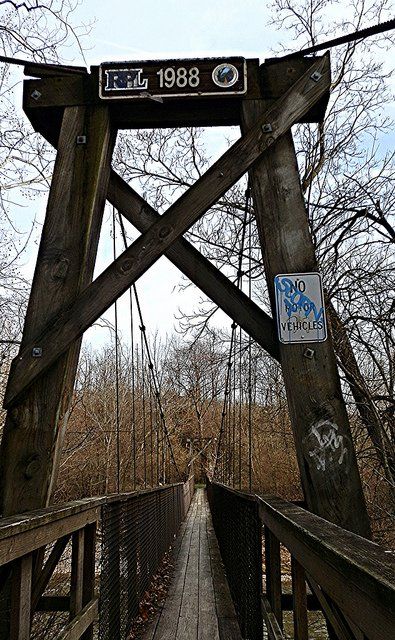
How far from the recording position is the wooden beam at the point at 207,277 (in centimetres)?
233

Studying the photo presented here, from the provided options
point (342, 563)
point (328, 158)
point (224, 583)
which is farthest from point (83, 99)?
point (328, 158)

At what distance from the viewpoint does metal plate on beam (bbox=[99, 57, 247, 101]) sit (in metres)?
2.42

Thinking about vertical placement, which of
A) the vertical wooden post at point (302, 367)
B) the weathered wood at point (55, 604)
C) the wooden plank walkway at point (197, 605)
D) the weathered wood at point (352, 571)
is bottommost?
the wooden plank walkway at point (197, 605)

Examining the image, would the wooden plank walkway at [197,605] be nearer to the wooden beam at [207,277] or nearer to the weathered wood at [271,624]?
the weathered wood at [271,624]

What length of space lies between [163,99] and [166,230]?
54 centimetres

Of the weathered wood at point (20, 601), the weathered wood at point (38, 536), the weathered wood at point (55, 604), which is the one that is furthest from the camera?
the weathered wood at point (55, 604)

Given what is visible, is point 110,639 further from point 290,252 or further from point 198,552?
point 198,552

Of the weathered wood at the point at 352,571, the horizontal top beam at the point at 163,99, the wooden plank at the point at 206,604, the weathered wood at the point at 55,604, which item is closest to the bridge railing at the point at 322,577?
the weathered wood at the point at 352,571

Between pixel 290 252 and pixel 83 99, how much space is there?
1027mm

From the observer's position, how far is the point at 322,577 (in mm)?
1073

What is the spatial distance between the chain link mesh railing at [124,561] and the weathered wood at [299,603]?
102 cm

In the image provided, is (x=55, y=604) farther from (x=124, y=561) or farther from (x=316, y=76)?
(x=316, y=76)

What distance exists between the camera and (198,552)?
6570 mm

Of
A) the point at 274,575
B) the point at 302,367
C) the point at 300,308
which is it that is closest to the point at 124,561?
the point at 274,575
